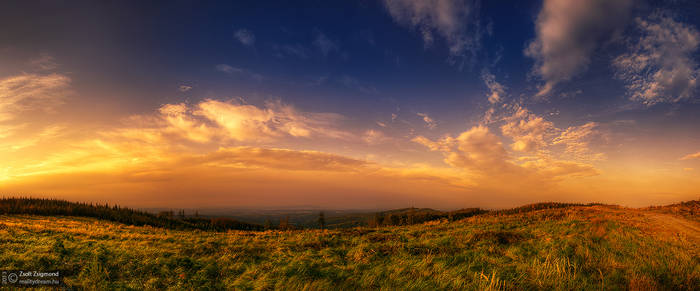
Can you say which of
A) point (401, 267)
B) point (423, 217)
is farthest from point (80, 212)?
point (423, 217)

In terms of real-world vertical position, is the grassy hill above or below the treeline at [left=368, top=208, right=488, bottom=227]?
above

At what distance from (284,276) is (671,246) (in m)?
14.1

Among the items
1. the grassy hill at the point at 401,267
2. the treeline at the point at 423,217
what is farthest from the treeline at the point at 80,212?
the treeline at the point at 423,217

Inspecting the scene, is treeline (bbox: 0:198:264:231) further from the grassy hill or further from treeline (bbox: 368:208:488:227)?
treeline (bbox: 368:208:488:227)

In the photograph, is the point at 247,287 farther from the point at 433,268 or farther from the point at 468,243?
the point at 468,243

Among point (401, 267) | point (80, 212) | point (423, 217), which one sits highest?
point (401, 267)

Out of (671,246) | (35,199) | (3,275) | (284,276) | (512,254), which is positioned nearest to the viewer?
(284,276)

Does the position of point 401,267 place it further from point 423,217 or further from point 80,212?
point 80,212

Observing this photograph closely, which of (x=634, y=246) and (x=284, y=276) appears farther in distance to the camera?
(x=634, y=246)

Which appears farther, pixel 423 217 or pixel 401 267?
pixel 423 217

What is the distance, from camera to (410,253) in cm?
830

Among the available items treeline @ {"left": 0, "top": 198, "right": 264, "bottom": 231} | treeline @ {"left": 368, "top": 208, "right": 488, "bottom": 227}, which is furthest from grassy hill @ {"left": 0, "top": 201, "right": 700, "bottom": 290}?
treeline @ {"left": 0, "top": 198, "right": 264, "bottom": 231}

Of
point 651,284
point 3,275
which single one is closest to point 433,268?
point 651,284

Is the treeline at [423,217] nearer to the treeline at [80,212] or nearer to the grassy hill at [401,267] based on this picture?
the grassy hill at [401,267]
